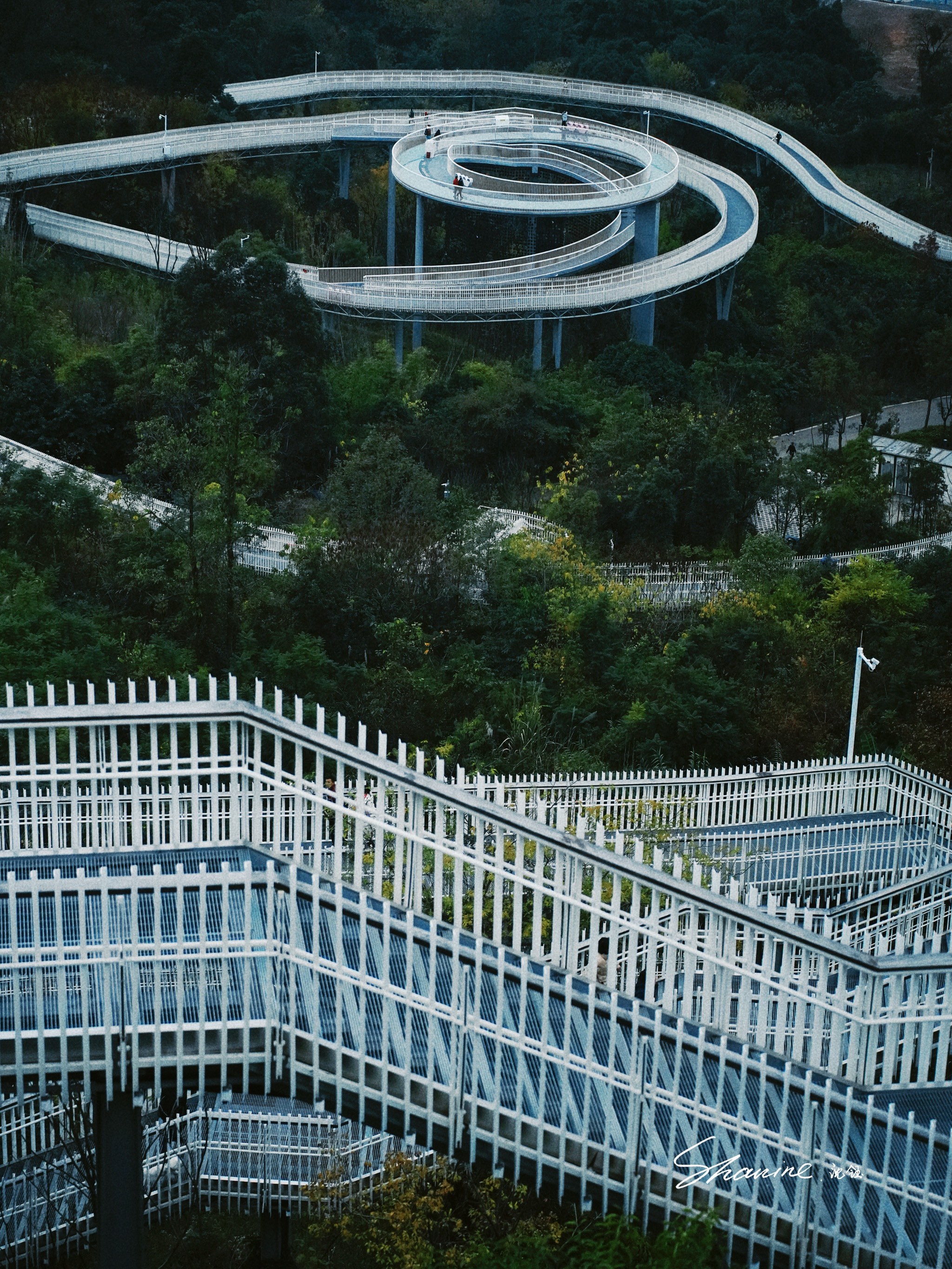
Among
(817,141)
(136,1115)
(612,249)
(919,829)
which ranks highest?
(817,141)

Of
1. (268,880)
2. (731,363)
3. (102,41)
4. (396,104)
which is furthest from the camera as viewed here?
(396,104)

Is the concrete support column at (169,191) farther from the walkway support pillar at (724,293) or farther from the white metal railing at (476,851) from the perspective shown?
the white metal railing at (476,851)

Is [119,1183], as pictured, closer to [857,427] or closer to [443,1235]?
[443,1235]

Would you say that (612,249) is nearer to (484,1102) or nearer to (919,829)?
(919,829)

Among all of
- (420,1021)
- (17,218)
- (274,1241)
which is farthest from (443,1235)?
(17,218)

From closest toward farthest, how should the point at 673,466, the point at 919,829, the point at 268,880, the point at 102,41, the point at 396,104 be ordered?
1. the point at 268,880
2. the point at 919,829
3. the point at 673,466
4. the point at 102,41
5. the point at 396,104

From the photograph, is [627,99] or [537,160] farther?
[627,99]

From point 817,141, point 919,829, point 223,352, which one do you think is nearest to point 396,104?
point 817,141
